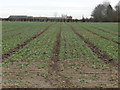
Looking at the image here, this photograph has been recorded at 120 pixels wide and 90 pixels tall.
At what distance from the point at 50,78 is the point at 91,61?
10.7 ft

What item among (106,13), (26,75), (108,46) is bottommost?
(26,75)

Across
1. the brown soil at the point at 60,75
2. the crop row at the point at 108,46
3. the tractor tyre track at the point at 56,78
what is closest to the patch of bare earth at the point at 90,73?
the brown soil at the point at 60,75

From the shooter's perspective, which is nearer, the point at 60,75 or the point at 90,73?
the point at 60,75

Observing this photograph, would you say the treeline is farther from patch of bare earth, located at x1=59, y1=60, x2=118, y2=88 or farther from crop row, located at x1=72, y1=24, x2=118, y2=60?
patch of bare earth, located at x1=59, y1=60, x2=118, y2=88

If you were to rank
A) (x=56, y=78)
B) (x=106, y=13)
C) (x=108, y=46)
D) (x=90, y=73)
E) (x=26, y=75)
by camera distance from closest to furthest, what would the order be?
1. (x=56, y=78)
2. (x=26, y=75)
3. (x=90, y=73)
4. (x=108, y=46)
5. (x=106, y=13)

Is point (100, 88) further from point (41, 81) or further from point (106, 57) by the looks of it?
point (106, 57)

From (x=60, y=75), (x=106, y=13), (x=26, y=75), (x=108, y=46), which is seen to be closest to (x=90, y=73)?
(x=60, y=75)

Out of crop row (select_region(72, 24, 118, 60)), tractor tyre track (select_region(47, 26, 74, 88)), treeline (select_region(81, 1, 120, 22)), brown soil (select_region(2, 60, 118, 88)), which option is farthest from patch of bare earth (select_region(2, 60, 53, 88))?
treeline (select_region(81, 1, 120, 22))

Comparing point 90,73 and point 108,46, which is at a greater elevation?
point 108,46

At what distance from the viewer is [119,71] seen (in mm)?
8711

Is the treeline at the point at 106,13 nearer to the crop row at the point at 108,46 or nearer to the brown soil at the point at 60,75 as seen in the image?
the crop row at the point at 108,46

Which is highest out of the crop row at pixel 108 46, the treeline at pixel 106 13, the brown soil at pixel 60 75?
the treeline at pixel 106 13

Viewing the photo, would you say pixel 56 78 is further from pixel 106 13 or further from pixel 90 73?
pixel 106 13

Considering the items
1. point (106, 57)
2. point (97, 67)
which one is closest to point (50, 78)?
point (97, 67)
